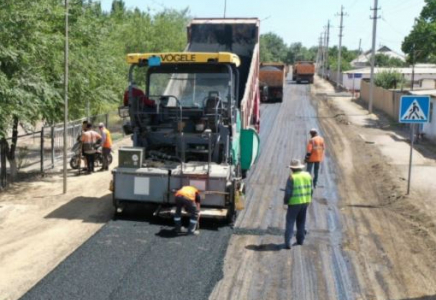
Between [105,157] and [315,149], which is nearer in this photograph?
[315,149]

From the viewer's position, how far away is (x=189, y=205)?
932 centimetres

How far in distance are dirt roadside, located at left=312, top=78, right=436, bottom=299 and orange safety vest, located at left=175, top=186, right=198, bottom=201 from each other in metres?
2.64

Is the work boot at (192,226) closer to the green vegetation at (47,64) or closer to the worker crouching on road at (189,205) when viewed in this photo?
the worker crouching on road at (189,205)

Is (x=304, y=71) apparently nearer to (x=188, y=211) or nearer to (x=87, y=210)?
(x=87, y=210)

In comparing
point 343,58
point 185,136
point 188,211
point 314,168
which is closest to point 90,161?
point 185,136

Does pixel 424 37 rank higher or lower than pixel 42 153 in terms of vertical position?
higher

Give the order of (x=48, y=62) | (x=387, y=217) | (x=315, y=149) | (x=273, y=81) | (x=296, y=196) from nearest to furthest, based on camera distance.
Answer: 1. (x=296, y=196)
2. (x=387, y=217)
3. (x=315, y=149)
4. (x=48, y=62)
5. (x=273, y=81)

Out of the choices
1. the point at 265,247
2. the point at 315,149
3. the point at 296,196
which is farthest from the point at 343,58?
the point at 265,247

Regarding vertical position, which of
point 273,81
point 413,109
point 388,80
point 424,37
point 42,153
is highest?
point 424,37

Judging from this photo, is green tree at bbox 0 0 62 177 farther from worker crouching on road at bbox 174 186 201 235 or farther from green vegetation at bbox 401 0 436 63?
green vegetation at bbox 401 0 436 63

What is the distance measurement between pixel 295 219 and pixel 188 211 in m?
1.79

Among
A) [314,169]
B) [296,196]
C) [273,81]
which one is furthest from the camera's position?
[273,81]

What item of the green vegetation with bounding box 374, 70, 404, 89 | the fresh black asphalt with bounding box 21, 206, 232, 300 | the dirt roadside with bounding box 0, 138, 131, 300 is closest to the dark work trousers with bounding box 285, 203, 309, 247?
the fresh black asphalt with bounding box 21, 206, 232, 300

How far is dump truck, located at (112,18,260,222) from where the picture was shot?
391 inches
